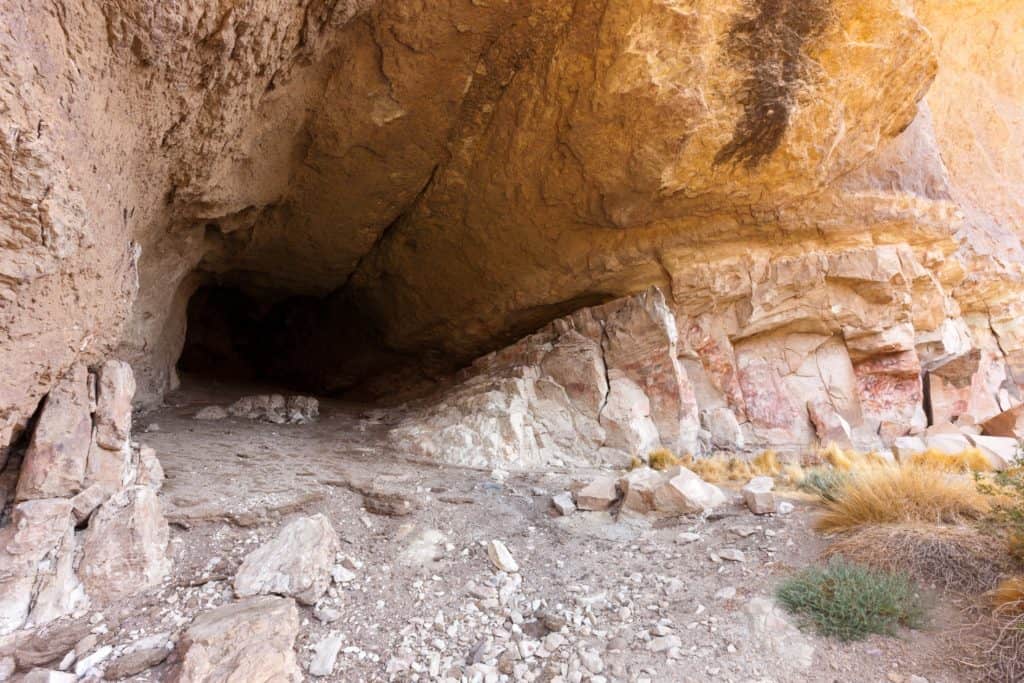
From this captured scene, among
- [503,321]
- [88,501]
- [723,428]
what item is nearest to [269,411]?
[503,321]

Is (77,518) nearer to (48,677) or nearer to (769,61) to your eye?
(48,677)

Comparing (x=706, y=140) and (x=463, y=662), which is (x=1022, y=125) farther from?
(x=463, y=662)

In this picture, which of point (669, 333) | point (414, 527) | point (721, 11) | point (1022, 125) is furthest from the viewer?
point (1022, 125)

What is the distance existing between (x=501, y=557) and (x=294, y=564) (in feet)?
4.56

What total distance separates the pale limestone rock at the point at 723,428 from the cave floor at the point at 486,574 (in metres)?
2.82

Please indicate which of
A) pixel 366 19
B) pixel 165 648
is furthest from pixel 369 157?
pixel 165 648

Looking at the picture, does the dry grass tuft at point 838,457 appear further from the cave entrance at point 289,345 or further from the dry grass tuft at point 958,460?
the cave entrance at point 289,345

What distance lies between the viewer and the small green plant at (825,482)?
14.8ft

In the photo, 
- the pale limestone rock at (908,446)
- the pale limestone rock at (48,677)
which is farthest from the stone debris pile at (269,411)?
the pale limestone rock at (908,446)

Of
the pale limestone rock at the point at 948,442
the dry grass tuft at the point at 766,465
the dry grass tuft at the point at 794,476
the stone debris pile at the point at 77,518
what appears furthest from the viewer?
the pale limestone rock at the point at 948,442

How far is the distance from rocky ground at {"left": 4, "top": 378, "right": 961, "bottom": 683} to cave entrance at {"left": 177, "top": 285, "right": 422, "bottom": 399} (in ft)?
21.8

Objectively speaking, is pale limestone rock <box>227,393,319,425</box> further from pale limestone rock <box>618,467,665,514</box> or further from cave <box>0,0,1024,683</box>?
pale limestone rock <box>618,467,665,514</box>

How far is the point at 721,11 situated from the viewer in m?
5.69

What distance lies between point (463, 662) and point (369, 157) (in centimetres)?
630
